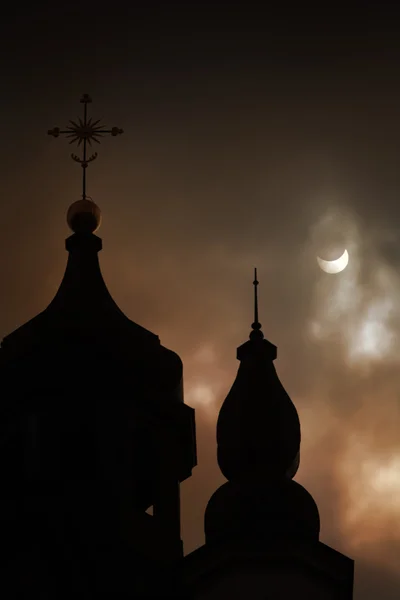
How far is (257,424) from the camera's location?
39.3 meters

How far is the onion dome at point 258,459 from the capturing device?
37.6 metres

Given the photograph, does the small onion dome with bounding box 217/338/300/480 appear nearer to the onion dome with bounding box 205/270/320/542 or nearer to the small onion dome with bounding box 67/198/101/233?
the onion dome with bounding box 205/270/320/542

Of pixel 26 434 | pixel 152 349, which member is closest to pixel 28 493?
pixel 26 434

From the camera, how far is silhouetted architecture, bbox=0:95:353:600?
36969mm

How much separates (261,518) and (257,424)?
7.72 ft

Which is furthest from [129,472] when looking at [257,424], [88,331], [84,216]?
[84,216]

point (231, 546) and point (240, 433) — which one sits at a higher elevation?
point (240, 433)

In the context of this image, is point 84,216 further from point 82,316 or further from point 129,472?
point 129,472

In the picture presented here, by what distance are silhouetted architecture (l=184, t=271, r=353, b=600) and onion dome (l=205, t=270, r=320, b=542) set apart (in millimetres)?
17

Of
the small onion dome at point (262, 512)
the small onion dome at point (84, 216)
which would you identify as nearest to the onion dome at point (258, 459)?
the small onion dome at point (262, 512)

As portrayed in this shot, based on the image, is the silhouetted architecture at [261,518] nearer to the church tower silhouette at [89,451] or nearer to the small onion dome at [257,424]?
the small onion dome at [257,424]

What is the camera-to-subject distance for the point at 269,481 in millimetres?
38250

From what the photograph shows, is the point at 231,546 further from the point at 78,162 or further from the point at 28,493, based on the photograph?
the point at 78,162

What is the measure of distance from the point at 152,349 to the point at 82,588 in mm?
5151
